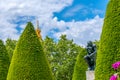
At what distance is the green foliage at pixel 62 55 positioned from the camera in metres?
41.2

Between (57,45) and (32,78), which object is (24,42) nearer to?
(32,78)

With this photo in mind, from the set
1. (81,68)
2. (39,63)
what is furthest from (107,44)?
(81,68)

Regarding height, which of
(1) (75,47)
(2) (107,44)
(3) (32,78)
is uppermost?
(1) (75,47)

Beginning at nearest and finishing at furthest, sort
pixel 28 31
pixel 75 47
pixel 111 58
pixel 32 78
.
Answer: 1. pixel 111 58
2. pixel 32 78
3. pixel 28 31
4. pixel 75 47

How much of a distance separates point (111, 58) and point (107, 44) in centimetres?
49

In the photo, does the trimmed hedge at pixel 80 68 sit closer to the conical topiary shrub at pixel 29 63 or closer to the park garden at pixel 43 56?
the park garden at pixel 43 56

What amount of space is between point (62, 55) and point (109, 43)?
3186cm

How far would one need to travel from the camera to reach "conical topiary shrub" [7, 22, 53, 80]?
44.6ft

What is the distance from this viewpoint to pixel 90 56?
15.7 metres

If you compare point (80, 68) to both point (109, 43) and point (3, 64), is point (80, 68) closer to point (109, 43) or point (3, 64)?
point (3, 64)

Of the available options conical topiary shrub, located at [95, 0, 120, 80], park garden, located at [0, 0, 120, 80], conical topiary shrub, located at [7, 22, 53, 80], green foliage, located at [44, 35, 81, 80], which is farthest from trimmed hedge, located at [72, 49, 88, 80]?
green foliage, located at [44, 35, 81, 80]

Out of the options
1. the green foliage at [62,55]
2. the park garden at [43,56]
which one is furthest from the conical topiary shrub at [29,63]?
the green foliage at [62,55]

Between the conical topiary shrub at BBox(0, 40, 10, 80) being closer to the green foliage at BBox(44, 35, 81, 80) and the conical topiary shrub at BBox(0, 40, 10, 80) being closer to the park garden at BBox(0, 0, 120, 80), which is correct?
the park garden at BBox(0, 0, 120, 80)

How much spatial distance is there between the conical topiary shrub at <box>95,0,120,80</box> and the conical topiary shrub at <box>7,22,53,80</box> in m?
3.23
